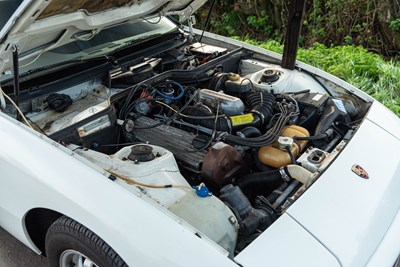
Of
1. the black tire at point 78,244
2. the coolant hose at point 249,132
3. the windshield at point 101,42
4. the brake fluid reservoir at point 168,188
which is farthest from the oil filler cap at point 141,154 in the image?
the windshield at point 101,42

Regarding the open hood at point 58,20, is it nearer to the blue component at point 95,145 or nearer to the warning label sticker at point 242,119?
the blue component at point 95,145

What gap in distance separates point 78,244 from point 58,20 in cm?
121

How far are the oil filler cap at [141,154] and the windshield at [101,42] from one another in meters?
0.93

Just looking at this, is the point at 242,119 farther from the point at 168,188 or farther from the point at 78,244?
the point at 78,244

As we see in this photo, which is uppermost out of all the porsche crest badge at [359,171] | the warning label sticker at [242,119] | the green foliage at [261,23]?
the warning label sticker at [242,119]

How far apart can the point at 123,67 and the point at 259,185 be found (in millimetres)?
1323

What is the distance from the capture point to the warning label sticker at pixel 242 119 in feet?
8.02

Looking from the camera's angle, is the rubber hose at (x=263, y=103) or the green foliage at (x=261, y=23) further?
the green foliage at (x=261, y=23)

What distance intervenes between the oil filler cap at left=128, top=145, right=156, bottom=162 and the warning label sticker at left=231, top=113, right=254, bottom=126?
21.5 inches

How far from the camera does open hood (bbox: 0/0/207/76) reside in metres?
2.07

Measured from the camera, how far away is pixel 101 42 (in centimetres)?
306

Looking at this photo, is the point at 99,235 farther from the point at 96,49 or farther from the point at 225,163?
the point at 96,49

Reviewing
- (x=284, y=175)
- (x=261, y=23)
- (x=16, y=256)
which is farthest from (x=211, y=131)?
(x=261, y=23)

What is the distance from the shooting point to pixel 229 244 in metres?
1.81
